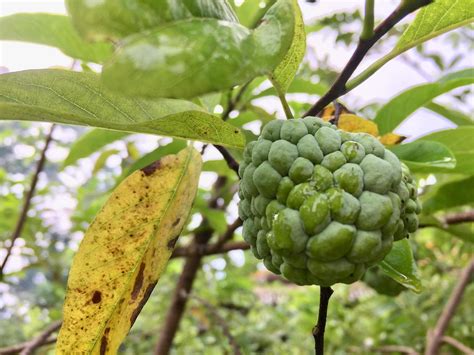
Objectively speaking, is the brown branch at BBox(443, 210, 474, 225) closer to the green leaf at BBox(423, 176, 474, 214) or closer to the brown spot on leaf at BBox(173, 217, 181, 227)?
the green leaf at BBox(423, 176, 474, 214)

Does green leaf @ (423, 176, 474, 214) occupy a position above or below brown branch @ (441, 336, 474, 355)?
above

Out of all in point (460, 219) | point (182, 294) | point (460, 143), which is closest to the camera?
point (460, 143)

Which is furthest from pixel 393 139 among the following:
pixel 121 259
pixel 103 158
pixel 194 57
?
pixel 103 158

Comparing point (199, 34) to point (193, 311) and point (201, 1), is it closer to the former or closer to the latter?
point (201, 1)

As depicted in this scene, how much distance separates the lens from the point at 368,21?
0.78 m

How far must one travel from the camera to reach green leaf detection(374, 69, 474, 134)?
48.9 inches

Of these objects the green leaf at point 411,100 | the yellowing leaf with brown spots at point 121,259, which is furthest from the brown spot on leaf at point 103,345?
the green leaf at point 411,100

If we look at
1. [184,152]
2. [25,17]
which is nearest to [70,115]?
[184,152]

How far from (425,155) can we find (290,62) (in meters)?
0.33

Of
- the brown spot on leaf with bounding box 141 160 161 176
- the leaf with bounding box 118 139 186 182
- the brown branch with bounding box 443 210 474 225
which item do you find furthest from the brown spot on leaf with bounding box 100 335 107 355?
the brown branch with bounding box 443 210 474 225

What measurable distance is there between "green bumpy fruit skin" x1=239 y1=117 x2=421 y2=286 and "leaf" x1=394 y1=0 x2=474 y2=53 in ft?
0.82

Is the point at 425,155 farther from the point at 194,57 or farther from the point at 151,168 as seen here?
the point at 194,57

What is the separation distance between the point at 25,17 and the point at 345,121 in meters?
0.72

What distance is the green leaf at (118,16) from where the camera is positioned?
21.0 inches
